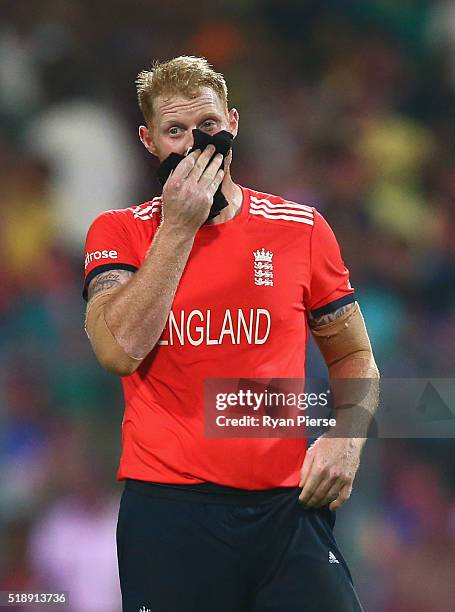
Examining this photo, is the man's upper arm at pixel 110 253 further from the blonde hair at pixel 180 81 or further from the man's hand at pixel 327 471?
the man's hand at pixel 327 471

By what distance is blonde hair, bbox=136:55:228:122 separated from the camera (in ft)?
8.20

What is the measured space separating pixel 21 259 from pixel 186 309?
9.57 feet

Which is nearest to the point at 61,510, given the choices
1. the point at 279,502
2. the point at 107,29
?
the point at 279,502

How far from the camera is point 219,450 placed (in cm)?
227

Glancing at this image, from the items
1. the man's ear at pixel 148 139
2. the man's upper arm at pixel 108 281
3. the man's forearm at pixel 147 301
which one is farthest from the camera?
the man's ear at pixel 148 139

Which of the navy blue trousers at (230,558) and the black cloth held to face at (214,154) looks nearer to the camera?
the navy blue trousers at (230,558)

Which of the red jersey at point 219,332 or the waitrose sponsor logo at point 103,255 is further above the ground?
the waitrose sponsor logo at point 103,255

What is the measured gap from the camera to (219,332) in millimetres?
2348

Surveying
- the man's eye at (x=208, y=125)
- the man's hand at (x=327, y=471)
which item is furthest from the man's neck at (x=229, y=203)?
the man's hand at (x=327, y=471)

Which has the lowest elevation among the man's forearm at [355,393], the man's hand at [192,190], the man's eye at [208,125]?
the man's forearm at [355,393]

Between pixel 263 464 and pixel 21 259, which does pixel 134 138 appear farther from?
pixel 263 464

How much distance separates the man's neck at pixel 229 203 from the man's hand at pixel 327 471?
635mm

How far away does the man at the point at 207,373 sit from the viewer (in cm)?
223

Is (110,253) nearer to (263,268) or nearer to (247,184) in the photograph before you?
(263,268)
